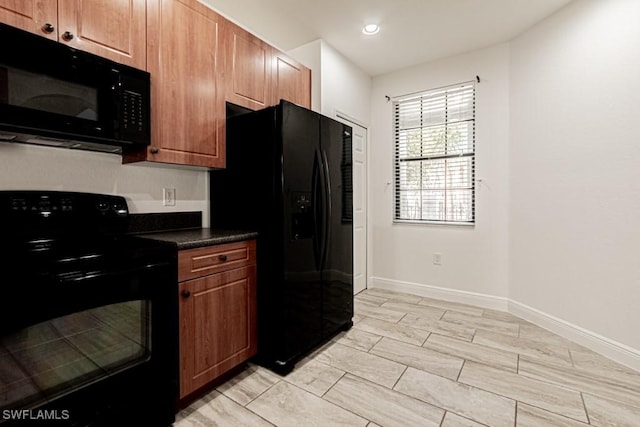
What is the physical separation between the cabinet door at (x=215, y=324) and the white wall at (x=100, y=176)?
0.73 metres

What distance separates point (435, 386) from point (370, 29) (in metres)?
3.01

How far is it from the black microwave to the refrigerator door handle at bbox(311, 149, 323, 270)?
1094 mm

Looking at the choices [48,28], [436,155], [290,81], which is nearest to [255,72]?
[290,81]

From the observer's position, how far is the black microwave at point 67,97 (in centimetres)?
131

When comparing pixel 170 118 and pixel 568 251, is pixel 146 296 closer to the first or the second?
pixel 170 118

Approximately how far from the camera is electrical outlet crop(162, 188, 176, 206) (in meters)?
2.21

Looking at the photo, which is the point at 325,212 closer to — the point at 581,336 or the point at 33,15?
the point at 33,15

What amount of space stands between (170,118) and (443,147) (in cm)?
287

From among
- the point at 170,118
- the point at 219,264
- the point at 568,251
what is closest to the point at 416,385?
the point at 219,264

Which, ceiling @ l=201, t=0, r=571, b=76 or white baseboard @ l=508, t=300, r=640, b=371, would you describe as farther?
ceiling @ l=201, t=0, r=571, b=76

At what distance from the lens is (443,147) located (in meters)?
3.55

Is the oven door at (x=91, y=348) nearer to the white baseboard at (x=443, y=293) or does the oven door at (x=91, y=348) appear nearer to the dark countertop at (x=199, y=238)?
the dark countertop at (x=199, y=238)

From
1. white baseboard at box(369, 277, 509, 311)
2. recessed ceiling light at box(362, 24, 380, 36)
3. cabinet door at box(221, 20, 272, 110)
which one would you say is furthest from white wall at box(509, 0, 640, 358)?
cabinet door at box(221, 20, 272, 110)

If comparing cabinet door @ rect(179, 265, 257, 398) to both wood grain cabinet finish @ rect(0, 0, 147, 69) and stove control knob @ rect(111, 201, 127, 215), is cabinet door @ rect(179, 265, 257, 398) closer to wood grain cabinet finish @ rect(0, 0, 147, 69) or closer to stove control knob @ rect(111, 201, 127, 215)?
stove control knob @ rect(111, 201, 127, 215)
